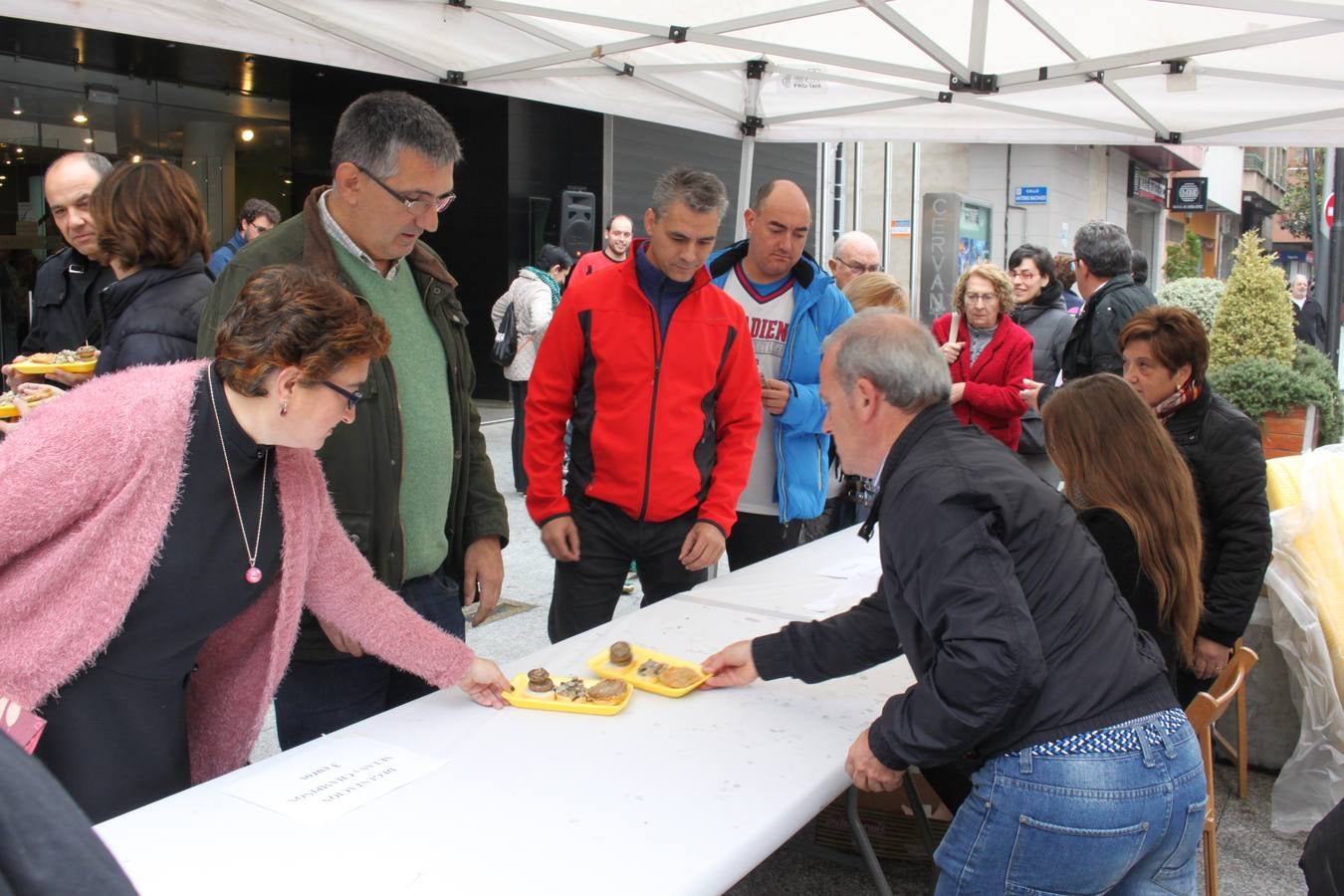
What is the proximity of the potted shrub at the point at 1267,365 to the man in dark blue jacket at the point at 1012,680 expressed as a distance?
3310 millimetres

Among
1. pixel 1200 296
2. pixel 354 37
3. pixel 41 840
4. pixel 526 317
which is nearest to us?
pixel 41 840

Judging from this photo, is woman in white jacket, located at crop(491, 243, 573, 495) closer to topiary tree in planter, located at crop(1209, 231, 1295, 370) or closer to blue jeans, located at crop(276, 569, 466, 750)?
topiary tree in planter, located at crop(1209, 231, 1295, 370)

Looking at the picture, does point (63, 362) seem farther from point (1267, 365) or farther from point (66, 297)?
point (1267, 365)

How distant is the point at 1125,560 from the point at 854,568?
963 millimetres

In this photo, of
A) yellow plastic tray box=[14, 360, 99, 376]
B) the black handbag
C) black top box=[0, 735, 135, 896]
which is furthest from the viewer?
the black handbag

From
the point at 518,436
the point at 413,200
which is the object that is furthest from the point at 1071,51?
the point at 518,436

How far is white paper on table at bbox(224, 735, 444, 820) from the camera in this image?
1604 mm

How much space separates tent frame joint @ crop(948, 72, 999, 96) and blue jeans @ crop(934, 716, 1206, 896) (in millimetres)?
3153

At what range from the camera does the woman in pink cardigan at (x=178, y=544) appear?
1499 mm

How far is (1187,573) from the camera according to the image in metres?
2.41

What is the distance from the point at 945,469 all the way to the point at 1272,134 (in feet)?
12.0

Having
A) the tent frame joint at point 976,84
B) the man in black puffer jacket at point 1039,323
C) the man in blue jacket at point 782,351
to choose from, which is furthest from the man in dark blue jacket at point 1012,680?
the man in black puffer jacket at point 1039,323

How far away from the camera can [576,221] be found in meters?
10.0

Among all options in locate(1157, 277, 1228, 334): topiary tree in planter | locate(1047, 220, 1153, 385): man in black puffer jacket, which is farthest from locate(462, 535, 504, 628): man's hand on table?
locate(1157, 277, 1228, 334): topiary tree in planter
